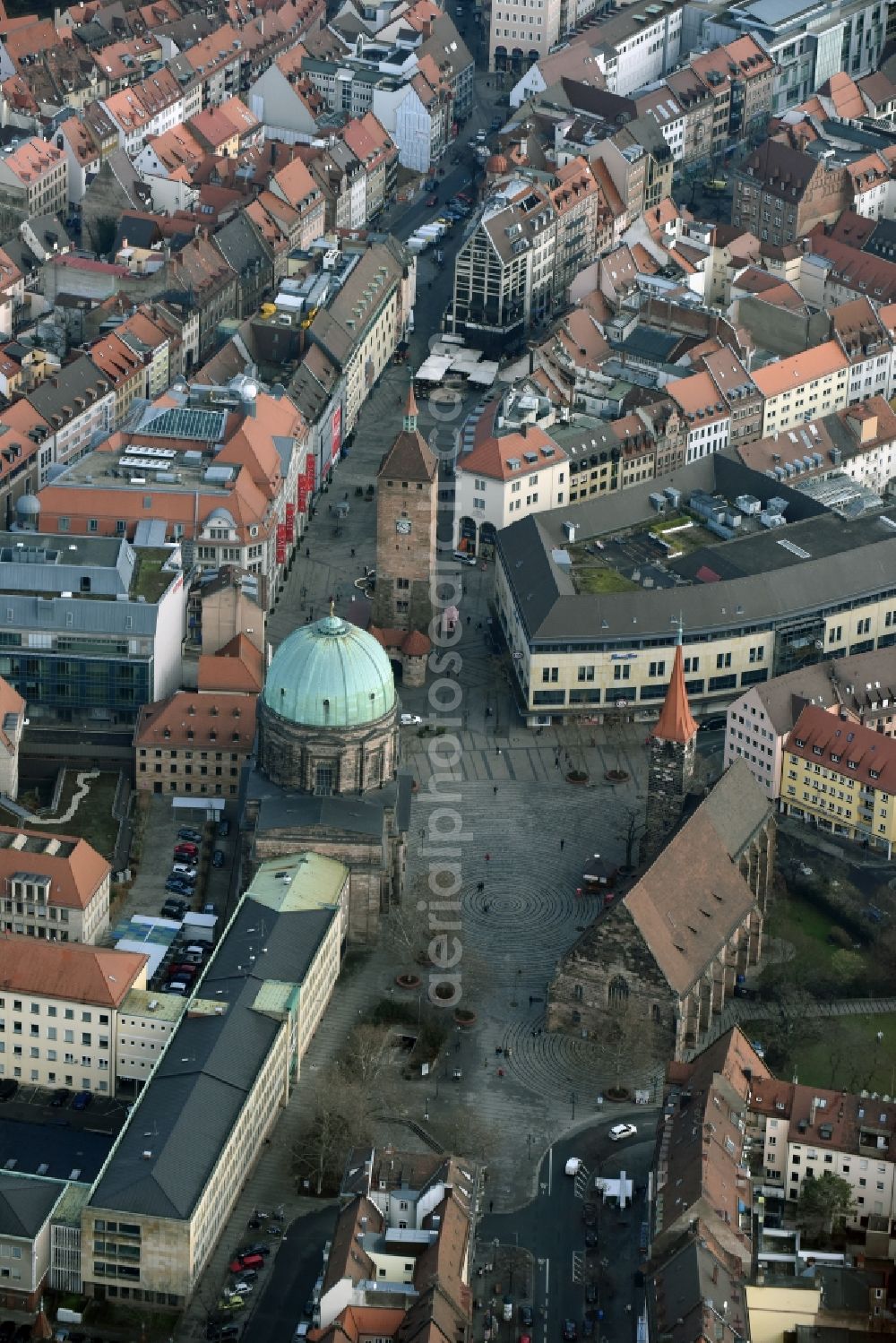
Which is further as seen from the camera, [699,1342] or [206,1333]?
[206,1333]

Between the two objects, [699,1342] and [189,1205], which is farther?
[189,1205]

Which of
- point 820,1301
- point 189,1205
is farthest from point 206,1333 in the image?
point 820,1301

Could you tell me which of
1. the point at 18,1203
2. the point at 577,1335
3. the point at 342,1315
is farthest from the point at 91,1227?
the point at 577,1335

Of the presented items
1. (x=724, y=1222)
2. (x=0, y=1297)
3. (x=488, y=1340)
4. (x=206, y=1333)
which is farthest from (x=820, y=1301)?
(x=0, y=1297)

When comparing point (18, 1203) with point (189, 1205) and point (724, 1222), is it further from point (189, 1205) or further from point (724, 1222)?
point (724, 1222)

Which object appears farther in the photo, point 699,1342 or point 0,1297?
point 0,1297

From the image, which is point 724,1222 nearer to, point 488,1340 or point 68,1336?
point 488,1340

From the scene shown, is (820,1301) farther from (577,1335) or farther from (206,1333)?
(206,1333)
